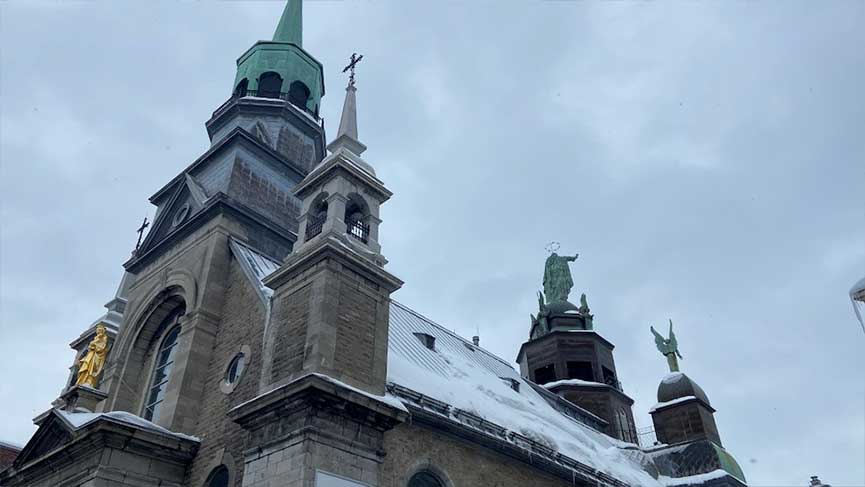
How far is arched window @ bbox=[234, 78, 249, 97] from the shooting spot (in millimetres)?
29309

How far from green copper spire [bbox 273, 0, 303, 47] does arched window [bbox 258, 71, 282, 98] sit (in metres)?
2.02

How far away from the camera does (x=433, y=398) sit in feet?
55.3

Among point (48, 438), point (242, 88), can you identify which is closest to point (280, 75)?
point (242, 88)

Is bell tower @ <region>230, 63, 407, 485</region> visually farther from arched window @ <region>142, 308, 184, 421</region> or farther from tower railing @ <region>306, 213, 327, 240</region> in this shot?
arched window @ <region>142, 308, 184, 421</region>

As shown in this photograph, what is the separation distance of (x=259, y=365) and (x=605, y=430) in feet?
72.5

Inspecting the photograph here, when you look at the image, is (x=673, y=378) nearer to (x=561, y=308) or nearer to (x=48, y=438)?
(x=561, y=308)

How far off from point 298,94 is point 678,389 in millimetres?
21654

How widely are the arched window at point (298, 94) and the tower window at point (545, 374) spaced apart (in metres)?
18.6

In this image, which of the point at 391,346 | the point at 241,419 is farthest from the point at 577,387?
the point at 241,419

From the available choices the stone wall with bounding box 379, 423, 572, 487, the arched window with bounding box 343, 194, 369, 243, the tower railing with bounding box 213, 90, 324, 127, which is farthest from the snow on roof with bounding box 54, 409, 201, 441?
the tower railing with bounding box 213, 90, 324, 127

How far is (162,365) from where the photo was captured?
67.1 ft

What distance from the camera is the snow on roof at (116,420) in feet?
50.8

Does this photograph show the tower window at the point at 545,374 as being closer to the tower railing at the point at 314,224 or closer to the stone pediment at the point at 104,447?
the tower railing at the point at 314,224

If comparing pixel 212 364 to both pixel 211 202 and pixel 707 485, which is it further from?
pixel 707 485
